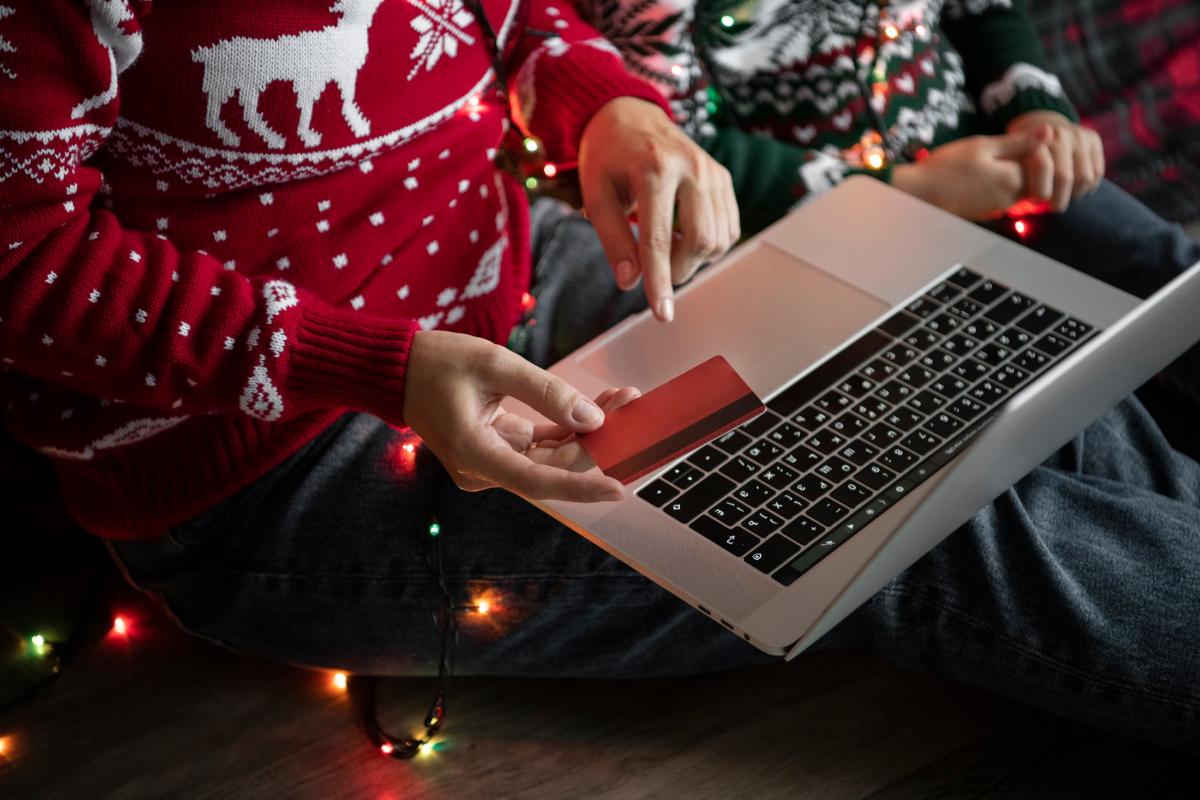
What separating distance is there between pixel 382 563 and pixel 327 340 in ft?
0.72

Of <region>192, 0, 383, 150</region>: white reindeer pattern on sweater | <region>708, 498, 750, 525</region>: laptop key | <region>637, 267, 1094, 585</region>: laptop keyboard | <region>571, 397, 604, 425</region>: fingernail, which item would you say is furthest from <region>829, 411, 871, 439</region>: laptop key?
<region>192, 0, 383, 150</region>: white reindeer pattern on sweater

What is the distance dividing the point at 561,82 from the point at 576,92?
0.06 feet

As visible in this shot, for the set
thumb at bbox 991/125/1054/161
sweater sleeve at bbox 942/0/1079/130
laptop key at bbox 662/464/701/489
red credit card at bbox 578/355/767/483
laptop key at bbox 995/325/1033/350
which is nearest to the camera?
red credit card at bbox 578/355/767/483

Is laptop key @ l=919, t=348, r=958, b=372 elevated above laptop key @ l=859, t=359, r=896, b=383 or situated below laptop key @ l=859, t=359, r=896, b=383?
above

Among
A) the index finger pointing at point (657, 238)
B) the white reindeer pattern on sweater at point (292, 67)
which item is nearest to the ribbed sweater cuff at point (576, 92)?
the index finger pointing at point (657, 238)

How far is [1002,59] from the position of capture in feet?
4.28

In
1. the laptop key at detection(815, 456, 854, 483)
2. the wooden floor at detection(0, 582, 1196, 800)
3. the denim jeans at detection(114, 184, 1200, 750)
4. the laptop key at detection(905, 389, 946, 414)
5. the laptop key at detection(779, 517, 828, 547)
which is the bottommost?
the wooden floor at detection(0, 582, 1196, 800)

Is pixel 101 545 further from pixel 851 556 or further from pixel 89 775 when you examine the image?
pixel 851 556

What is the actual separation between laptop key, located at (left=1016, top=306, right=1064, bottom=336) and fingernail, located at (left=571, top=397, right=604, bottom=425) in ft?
1.28

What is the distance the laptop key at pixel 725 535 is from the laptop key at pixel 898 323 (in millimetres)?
242

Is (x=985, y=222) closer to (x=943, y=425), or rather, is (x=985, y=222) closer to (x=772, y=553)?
(x=943, y=425)

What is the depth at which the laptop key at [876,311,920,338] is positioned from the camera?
2.96 ft

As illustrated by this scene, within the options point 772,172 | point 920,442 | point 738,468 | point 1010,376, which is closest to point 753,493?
point 738,468

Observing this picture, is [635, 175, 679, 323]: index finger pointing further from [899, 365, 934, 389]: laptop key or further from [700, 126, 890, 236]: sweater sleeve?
[700, 126, 890, 236]: sweater sleeve
